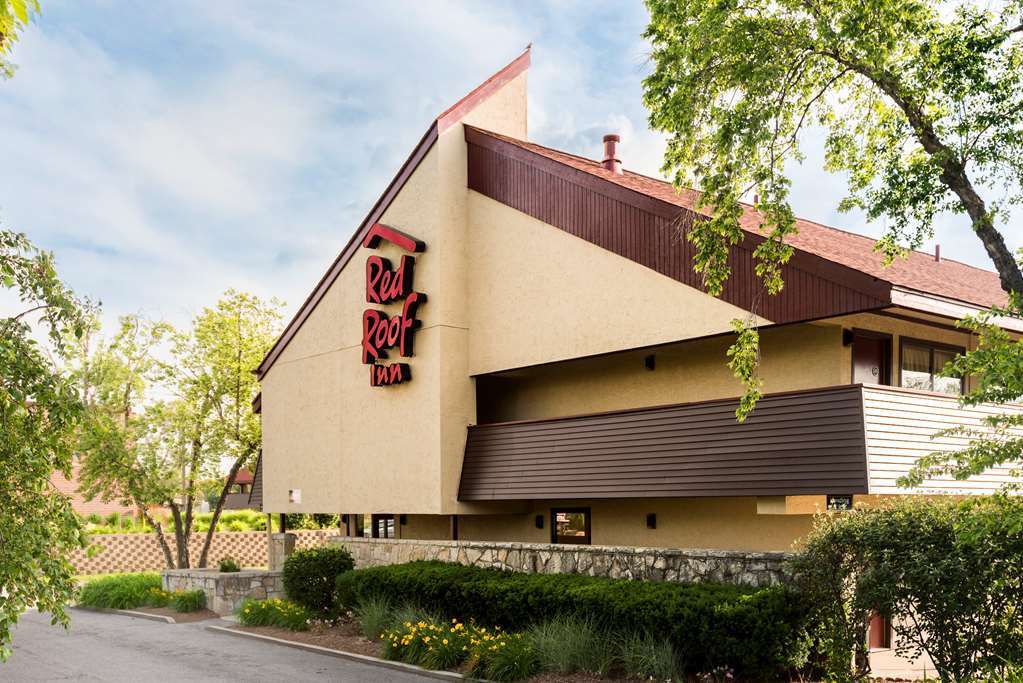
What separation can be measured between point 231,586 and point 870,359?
15695 mm

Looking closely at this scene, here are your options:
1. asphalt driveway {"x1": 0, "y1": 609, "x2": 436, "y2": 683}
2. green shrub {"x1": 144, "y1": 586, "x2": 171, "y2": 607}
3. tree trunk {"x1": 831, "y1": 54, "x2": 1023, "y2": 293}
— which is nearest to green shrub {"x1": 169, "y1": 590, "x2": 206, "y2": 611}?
green shrub {"x1": 144, "y1": 586, "x2": 171, "y2": 607}

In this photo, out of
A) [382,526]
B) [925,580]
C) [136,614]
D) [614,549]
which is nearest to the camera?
[925,580]

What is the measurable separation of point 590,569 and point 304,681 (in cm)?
500

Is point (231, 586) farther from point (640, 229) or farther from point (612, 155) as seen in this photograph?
point (612, 155)

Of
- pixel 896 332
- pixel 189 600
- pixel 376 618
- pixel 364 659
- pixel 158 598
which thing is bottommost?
pixel 158 598

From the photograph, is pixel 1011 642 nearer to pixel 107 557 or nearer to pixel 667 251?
pixel 667 251

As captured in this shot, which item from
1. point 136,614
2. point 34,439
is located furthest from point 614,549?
point 136,614

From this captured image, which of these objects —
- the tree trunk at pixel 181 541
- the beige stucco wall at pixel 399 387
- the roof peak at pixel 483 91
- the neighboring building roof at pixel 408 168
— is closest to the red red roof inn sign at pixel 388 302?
the beige stucco wall at pixel 399 387

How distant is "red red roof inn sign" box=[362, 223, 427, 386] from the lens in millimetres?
20188

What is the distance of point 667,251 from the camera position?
1591cm

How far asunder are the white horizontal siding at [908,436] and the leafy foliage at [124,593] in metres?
18.2

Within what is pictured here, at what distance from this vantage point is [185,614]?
2214 centimetres

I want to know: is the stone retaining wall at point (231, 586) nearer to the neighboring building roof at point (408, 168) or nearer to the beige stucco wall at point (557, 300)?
the neighboring building roof at point (408, 168)

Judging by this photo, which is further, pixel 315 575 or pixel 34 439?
pixel 315 575
